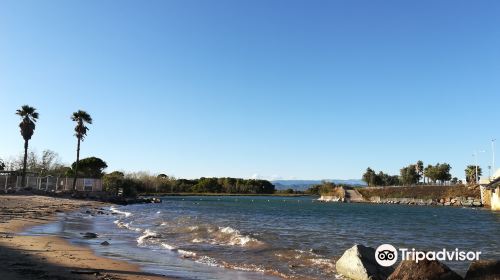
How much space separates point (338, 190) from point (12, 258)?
157 meters

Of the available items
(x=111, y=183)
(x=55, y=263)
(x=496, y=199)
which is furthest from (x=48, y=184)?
(x=496, y=199)

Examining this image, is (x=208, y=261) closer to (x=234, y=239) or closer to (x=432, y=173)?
(x=234, y=239)

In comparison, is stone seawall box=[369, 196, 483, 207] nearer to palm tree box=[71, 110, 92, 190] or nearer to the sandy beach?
palm tree box=[71, 110, 92, 190]

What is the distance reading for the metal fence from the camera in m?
68.9

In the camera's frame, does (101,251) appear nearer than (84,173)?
Yes

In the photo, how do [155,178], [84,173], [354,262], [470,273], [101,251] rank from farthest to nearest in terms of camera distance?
1. [155,178]
2. [84,173]
3. [101,251]
4. [354,262]
5. [470,273]

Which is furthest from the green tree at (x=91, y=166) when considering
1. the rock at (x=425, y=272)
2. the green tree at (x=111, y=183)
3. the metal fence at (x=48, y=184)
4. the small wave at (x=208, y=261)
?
the rock at (x=425, y=272)

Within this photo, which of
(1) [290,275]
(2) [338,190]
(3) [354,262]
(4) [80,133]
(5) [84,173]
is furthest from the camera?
(2) [338,190]

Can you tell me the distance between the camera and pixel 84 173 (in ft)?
376

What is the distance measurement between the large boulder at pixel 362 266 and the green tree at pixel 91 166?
108712mm

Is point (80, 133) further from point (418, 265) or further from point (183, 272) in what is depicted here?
point (418, 265)

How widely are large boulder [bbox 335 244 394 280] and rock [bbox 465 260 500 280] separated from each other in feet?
13.1

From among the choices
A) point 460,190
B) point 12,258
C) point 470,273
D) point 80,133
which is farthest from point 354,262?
point 460,190

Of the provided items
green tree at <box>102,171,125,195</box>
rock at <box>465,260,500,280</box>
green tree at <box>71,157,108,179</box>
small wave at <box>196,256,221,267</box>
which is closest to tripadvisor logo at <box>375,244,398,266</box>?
rock at <box>465,260,500,280</box>
